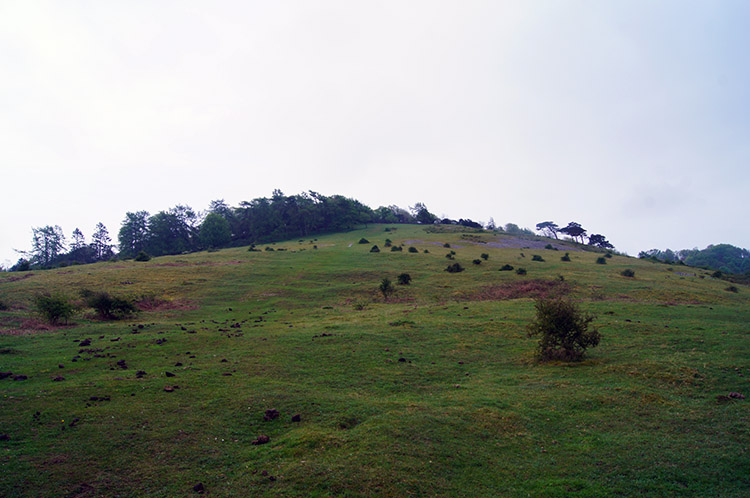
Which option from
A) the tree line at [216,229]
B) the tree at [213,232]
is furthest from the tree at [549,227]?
the tree at [213,232]

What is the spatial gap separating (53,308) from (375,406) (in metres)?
23.2

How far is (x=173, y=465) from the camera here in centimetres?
899

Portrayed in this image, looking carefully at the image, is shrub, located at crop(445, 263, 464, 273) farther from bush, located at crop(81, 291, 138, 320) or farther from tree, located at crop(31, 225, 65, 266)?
tree, located at crop(31, 225, 65, 266)

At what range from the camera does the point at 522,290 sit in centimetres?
3753

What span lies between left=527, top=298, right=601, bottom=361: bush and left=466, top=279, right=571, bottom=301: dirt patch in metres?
17.0

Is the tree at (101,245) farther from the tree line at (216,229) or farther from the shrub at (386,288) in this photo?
the shrub at (386,288)

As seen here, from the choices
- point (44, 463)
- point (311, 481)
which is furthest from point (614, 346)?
point (44, 463)

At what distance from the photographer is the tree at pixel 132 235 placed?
101500 mm

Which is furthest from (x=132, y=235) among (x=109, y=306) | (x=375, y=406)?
(x=375, y=406)

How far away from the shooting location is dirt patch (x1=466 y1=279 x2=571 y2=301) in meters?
35.6

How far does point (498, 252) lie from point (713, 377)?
56.1 meters

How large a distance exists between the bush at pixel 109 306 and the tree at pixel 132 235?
83524 mm

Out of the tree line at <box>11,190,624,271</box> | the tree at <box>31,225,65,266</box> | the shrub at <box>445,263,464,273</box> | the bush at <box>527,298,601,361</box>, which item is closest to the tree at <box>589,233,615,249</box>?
the tree line at <box>11,190,624,271</box>

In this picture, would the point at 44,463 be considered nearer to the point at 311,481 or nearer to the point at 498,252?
the point at 311,481
